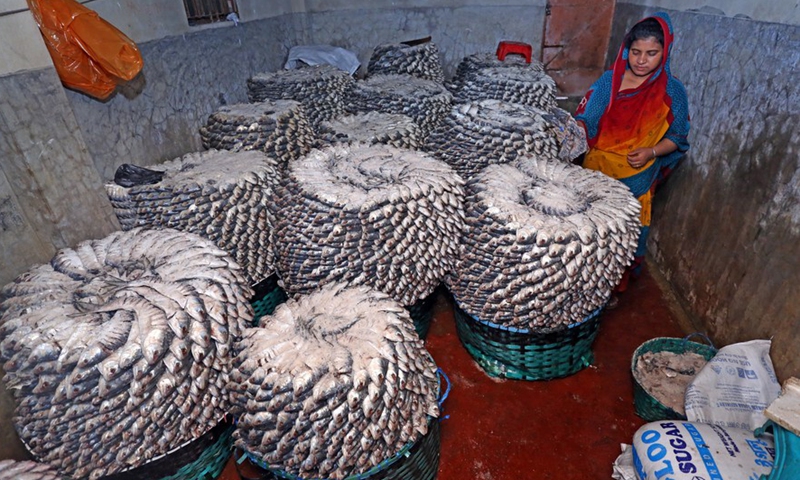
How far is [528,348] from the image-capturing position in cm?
191

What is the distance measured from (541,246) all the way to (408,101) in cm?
151

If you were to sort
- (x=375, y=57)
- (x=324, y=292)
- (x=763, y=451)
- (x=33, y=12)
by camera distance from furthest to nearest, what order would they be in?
(x=375, y=57) < (x=33, y=12) < (x=324, y=292) < (x=763, y=451)

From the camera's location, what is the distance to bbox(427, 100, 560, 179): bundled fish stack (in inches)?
83.6

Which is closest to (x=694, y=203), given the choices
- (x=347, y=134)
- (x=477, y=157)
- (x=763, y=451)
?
(x=477, y=157)

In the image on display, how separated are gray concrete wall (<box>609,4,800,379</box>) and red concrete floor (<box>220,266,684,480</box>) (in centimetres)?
41

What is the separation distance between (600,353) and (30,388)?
222cm

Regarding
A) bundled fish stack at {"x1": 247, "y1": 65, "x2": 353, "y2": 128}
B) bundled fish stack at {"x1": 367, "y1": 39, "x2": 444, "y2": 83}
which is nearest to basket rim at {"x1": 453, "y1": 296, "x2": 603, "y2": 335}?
bundled fish stack at {"x1": 247, "y1": 65, "x2": 353, "y2": 128}

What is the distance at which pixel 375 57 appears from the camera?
386cm

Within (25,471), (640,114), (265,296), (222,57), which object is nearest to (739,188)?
(640,114)

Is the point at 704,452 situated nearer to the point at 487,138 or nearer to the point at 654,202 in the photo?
the point at 487,138

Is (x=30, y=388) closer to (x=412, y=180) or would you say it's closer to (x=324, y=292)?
(x=324, y=292)

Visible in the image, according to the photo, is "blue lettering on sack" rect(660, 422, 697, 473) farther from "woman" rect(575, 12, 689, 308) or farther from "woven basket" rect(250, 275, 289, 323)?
"woven basket" rect(250, 275, 289, 323)

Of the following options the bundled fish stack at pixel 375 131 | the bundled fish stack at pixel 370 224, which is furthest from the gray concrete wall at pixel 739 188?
the bundled fish stack at pixel 375 131

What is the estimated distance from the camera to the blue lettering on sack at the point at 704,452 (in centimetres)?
131
